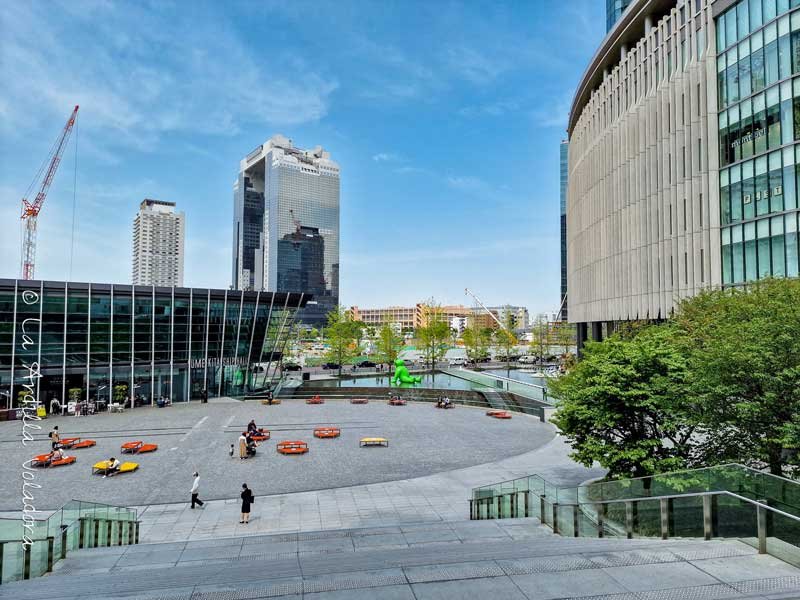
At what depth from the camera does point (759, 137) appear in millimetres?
35094

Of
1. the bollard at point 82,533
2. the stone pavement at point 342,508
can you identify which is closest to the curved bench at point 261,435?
the stone pavement at point 342,508

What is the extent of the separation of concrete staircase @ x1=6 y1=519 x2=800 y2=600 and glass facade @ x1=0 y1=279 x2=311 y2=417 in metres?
32.2

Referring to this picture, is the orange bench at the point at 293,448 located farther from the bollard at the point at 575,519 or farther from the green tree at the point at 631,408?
the bollard at the point at 575,519

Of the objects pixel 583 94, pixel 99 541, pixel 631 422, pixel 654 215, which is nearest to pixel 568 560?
pixel 631 422

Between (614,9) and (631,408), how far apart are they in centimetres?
8808

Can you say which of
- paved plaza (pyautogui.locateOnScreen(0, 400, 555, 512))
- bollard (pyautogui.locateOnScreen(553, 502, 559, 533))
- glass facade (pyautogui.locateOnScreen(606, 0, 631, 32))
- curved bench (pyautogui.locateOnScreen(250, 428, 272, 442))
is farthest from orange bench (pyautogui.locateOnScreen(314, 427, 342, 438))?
glass facade (pyautogui.locateOnScreen(606, 0, 631, 32))

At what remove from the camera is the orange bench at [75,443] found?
26186 millimetres

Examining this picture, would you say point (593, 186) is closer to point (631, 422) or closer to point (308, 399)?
point (308, 399)

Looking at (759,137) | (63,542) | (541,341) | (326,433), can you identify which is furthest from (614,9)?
(63,542)

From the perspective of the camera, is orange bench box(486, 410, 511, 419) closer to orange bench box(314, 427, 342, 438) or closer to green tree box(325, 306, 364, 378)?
orange bench box(314, 427, 342, 438)

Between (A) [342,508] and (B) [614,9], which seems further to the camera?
(B) [614,9]

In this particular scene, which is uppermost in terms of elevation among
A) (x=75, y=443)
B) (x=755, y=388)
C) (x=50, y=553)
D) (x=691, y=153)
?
(x=691, y=153)

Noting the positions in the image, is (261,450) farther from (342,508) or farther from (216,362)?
(216,362)

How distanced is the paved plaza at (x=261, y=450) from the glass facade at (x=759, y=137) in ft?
64.0
